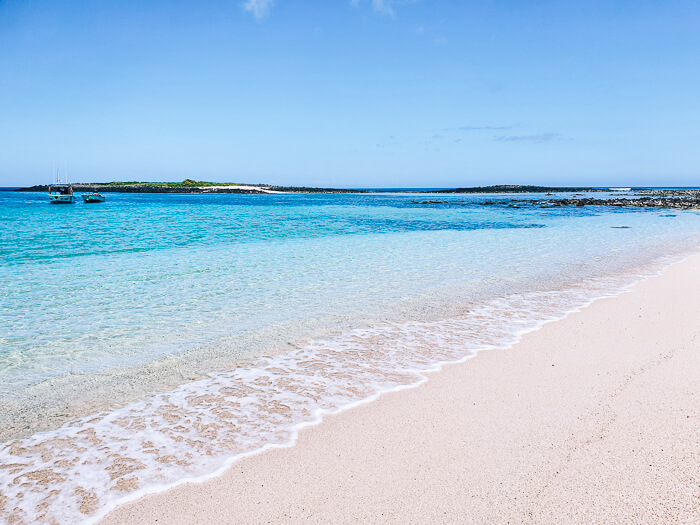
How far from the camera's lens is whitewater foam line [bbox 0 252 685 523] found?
3.78 meters

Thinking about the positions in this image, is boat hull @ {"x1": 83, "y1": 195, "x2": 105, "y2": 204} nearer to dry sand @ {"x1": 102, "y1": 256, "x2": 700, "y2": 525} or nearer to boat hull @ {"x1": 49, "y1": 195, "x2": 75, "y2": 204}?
boat hull @ {"x1": 49, "y1": 195, "x2": 75, "y2": 204}

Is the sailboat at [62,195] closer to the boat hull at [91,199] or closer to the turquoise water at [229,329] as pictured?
the boat hull at [91,199]

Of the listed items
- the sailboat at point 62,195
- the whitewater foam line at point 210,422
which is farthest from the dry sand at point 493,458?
the sailboat at point 62,195

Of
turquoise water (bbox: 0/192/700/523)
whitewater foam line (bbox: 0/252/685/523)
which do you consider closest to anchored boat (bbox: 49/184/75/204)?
turquoise water (bbox: 0/192/700/523)

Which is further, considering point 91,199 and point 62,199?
point 91,199

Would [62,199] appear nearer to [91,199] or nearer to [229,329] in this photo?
[91,199]

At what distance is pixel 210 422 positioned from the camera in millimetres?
4918

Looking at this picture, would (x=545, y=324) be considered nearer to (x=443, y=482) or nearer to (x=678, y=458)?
(x=678, y=458)

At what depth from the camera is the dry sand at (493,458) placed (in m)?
3.40

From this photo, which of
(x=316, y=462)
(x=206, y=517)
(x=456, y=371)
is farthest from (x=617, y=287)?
(x=206, y=517)

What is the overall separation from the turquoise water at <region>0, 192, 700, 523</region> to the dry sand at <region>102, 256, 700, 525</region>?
52 centimetres

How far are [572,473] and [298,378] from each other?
3.49 meters

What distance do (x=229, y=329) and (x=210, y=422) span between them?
3.43 metres

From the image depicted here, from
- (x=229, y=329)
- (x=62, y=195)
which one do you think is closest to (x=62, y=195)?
(x=62, y=195)
